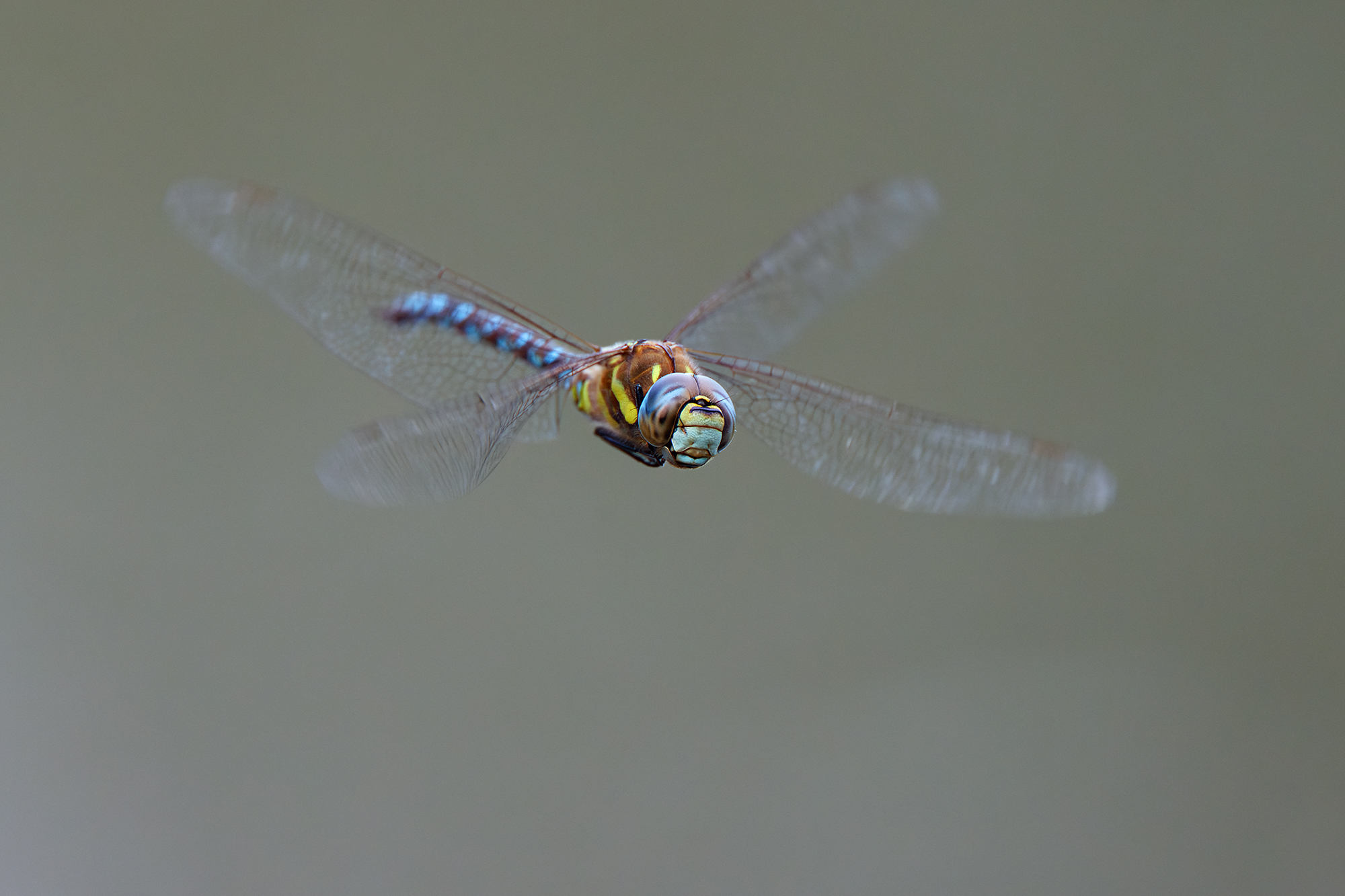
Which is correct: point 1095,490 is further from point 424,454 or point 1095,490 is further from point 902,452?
point 424,454

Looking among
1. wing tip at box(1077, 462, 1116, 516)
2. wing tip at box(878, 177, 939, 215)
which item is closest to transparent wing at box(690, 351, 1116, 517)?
wing tip at box(1077, 462, 1116, 516)

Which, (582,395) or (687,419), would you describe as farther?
(582,395)

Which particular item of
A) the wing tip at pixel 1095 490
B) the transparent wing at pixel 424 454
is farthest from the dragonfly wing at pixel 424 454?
the wing tip at pixel 1095 490

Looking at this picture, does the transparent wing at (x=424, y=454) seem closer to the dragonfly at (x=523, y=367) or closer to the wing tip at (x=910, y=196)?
the dragonfly at (x=523, y=367)

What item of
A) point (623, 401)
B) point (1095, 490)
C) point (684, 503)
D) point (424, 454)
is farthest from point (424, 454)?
point (684, 503)

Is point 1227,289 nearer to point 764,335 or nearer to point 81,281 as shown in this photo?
point 764,335

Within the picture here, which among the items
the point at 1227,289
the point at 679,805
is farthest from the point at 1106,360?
the point at 679,805
